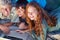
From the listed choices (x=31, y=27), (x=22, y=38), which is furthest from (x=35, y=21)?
(x=22, y=38)

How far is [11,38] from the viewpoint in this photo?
4.05ft

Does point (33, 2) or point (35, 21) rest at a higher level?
point (33, 2)

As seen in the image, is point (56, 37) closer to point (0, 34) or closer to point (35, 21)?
point (35, 21)

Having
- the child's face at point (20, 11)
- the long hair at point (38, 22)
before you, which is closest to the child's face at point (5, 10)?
the child's face at point (20, 11)

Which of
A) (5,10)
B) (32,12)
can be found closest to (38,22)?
(32,12)

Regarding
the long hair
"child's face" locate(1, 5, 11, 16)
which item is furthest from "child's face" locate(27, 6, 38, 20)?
"child's face" locate(1, 5, 11, 16)

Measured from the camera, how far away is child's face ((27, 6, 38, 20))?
4.04 feet

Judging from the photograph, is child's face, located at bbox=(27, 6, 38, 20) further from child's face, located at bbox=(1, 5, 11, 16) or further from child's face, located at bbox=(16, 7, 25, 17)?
child's face, located at bbox=(1, 5, 11, 16)

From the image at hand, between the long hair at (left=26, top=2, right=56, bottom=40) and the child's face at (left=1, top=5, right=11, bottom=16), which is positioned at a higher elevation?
the child's face at (left=1, top=5, right=11, bottom=16)

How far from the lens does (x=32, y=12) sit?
123 centimetres

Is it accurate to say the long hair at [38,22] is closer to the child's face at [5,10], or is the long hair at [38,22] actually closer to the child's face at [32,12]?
the child's face at [32,12]

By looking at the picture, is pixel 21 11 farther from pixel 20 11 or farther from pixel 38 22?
pixel 38 22

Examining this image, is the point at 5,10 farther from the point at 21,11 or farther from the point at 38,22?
the point at 38,22

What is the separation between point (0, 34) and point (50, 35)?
368mm
